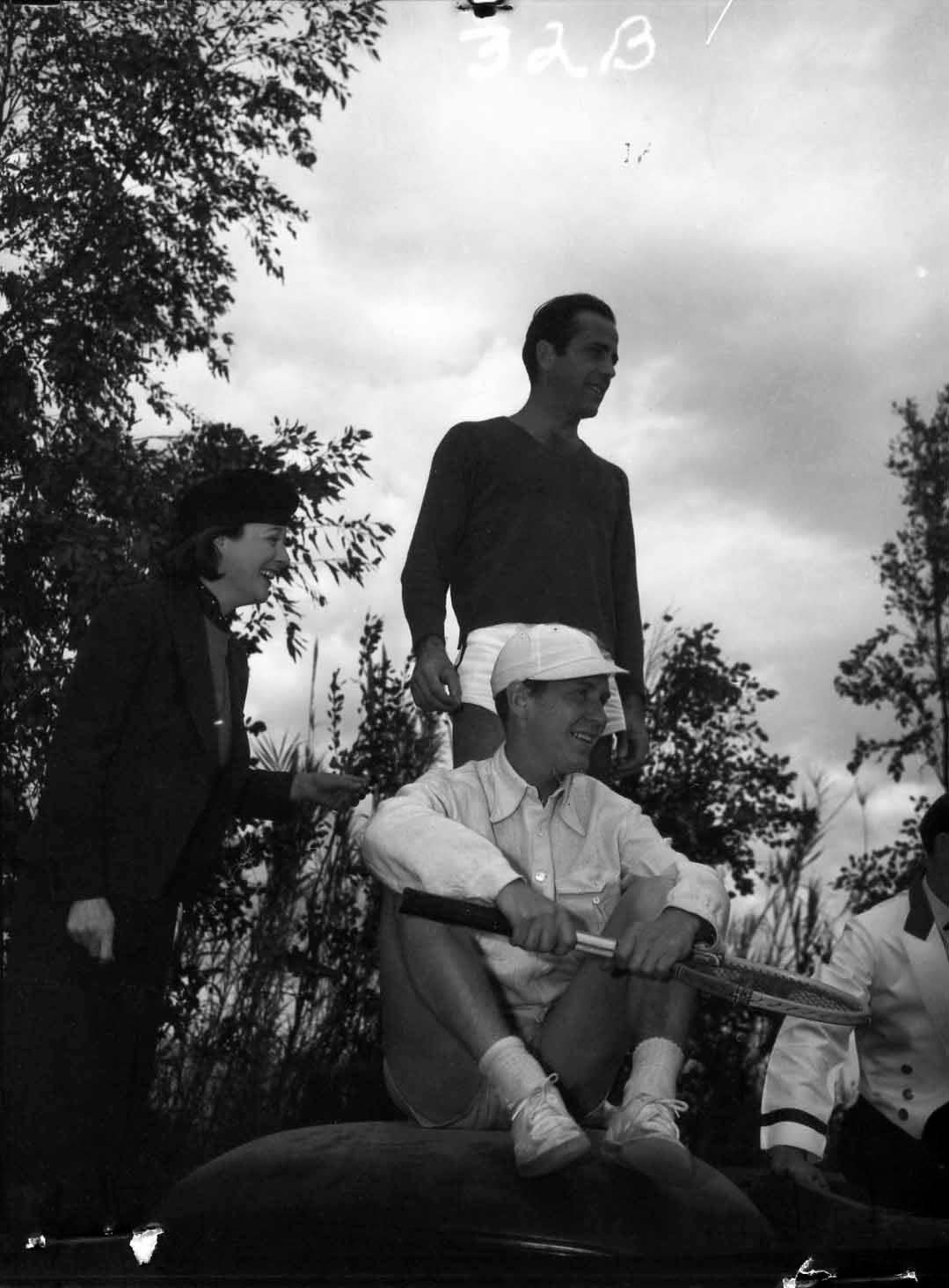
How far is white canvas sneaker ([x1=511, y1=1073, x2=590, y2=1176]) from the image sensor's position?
222cm

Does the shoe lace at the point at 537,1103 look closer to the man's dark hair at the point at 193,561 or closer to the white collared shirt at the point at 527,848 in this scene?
the white collared shirt at the point at 527,848

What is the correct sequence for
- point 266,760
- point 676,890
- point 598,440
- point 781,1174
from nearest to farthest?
1. point 676,890
2. point 781,1174
3. point 598,440
4. point 266,760

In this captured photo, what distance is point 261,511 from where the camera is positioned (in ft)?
11.0

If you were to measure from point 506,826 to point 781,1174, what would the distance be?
0.80 m

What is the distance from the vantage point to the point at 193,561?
3.32 m

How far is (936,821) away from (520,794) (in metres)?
0.87

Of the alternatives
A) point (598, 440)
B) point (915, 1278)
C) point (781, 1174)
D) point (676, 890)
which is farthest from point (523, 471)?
point (915, 1278)

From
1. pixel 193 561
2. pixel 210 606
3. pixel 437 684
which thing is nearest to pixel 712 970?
pixel 437 684

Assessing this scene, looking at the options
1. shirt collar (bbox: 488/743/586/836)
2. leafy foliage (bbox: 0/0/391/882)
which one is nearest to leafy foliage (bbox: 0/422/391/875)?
leafy foliage (bbox: 0/0/391/882)

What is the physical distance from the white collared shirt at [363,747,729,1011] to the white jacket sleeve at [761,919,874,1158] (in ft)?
1.15

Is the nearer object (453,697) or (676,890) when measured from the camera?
(676,890)

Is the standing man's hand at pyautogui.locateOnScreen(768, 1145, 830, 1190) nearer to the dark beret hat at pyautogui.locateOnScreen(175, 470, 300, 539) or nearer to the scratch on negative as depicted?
the dark beret hat at pyautogui.locateOnScreen(175, 470, 300, 539)

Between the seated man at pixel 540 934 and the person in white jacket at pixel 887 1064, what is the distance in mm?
351

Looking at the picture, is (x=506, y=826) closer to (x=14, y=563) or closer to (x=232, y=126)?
(x=14, y=563)
